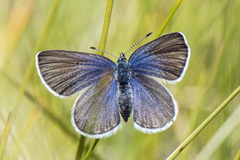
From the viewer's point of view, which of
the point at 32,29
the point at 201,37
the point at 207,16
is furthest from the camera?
the point at 32,29

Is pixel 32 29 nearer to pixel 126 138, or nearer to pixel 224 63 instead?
pixel 126 138

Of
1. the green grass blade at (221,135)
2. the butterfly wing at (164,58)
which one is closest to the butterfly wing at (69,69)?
the butterfly wing at (164,58)

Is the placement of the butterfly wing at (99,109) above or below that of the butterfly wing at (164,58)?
below

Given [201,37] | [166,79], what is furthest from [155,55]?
[201,37]

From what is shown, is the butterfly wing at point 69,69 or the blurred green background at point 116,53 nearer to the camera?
the butterfly wing at point 69,69

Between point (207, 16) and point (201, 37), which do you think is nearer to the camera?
point (201, 37)

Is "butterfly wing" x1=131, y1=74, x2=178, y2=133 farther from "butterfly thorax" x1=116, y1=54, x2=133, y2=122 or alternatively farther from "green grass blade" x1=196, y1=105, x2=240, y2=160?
"green grass blade" x1=196, y1=105, x2=240, y2=160

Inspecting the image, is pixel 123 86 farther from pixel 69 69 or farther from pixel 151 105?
pixel 69 69

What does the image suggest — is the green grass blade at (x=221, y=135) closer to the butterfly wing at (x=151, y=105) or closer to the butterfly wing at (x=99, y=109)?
the butterfly wing at (x=151, y=105)
